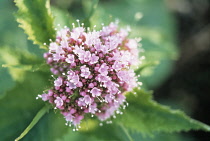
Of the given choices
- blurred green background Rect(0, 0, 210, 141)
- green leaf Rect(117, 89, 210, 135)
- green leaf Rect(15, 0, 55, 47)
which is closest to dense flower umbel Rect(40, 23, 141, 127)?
green leaf Rect(15, 0, 55, 47)

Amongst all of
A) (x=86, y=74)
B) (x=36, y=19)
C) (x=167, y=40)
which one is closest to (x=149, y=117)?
(x=86, y=74)

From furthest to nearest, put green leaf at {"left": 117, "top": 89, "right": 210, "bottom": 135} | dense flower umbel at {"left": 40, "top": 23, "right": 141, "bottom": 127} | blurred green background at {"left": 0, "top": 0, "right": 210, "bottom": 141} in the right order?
blurred green background at {"left": 0, "top": 0, "right": 210, "bottom": 141}
green leaf at {"left": 117, "top": 89, "right": 210, "bottom": 135}
dense flower umbel at {"left": 40, "top": 23, "right": 141, "bottom": 127}

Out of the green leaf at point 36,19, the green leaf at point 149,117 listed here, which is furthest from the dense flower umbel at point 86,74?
the green leaf at point 149,117

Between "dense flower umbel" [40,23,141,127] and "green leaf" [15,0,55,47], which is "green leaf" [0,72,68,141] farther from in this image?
"green leaf" [15,0,55,47]

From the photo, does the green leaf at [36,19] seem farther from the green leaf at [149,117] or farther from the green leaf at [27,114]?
the green leaf at [149,117]

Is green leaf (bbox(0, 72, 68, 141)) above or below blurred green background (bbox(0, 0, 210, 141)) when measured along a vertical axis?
below

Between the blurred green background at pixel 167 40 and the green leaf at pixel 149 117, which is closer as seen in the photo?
the green leaf at pixel 149 117
